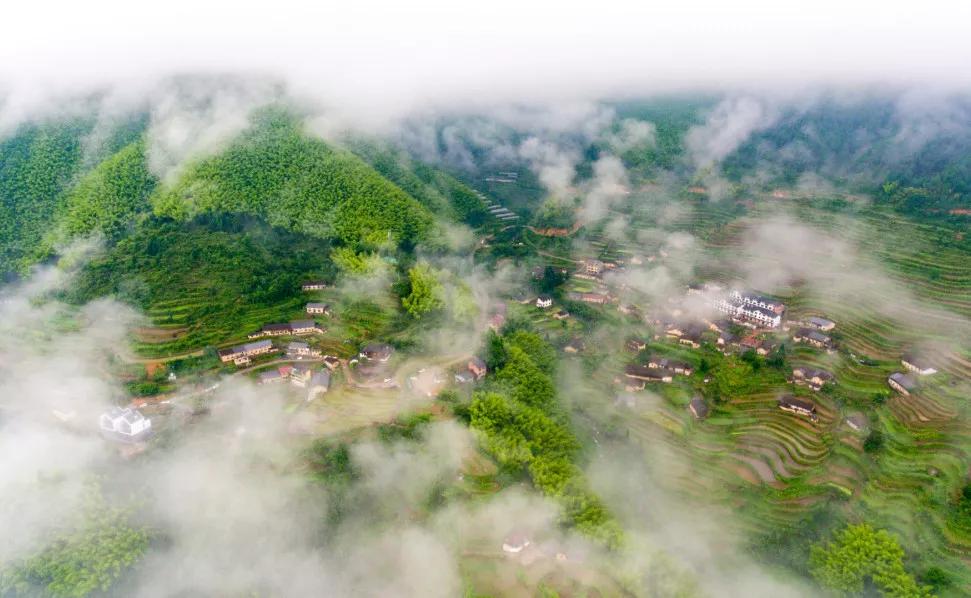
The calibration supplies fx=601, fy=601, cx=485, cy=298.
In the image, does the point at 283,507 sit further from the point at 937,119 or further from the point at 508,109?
Answer: the point at 937,119

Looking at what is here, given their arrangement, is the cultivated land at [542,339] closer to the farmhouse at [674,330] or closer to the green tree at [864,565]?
the farmhouse at [674,330]

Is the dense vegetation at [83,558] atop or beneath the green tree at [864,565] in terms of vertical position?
beneath

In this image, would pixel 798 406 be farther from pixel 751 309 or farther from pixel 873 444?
A: pixel 751 309

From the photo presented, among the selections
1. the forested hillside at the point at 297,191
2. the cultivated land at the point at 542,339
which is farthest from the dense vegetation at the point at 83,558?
the forested hillside at the point at 297,191

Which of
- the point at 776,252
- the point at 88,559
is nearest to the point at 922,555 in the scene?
the point at 776,252

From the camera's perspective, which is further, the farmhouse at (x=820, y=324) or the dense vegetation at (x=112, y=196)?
the dense vegetation at (x=112, y=196)

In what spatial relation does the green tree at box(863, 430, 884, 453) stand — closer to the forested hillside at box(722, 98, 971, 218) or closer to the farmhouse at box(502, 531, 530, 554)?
the farmhouse at box(502, 531, 530, 554)
